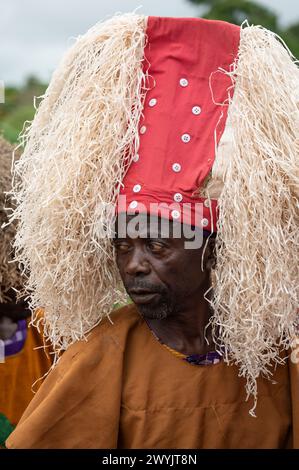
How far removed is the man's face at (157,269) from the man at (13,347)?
79 centimetres

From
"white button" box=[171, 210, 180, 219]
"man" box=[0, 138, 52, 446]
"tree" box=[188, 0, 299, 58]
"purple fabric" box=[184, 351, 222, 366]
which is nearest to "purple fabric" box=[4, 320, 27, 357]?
"man" box=[0, 138, 52, 446]

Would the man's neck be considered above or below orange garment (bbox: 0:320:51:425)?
above

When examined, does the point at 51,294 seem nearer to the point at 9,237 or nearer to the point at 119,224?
the point at 119,224

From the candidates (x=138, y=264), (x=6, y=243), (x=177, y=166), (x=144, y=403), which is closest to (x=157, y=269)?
(x=138, y=264)

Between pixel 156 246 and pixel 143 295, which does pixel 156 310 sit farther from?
pixel 156 246

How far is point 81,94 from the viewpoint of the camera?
7.29 ft

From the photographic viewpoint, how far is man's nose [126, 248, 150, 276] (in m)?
2.16

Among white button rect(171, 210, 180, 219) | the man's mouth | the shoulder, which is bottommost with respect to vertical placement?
the shoulder

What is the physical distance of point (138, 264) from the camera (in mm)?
2158

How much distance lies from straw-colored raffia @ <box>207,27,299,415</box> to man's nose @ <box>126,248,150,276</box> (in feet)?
0.72

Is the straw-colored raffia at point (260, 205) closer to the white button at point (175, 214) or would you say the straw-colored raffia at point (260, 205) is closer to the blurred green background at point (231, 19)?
the white button at point (175, 214)

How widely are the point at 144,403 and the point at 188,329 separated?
273 millimetres

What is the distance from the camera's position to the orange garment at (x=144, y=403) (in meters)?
2.26

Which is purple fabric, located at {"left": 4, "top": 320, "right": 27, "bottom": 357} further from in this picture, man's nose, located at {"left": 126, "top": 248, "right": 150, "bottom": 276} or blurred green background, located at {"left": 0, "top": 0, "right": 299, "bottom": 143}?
blurred green background, located at {"left": 0, "top": 0, "right": 299, "bottom": 143}
